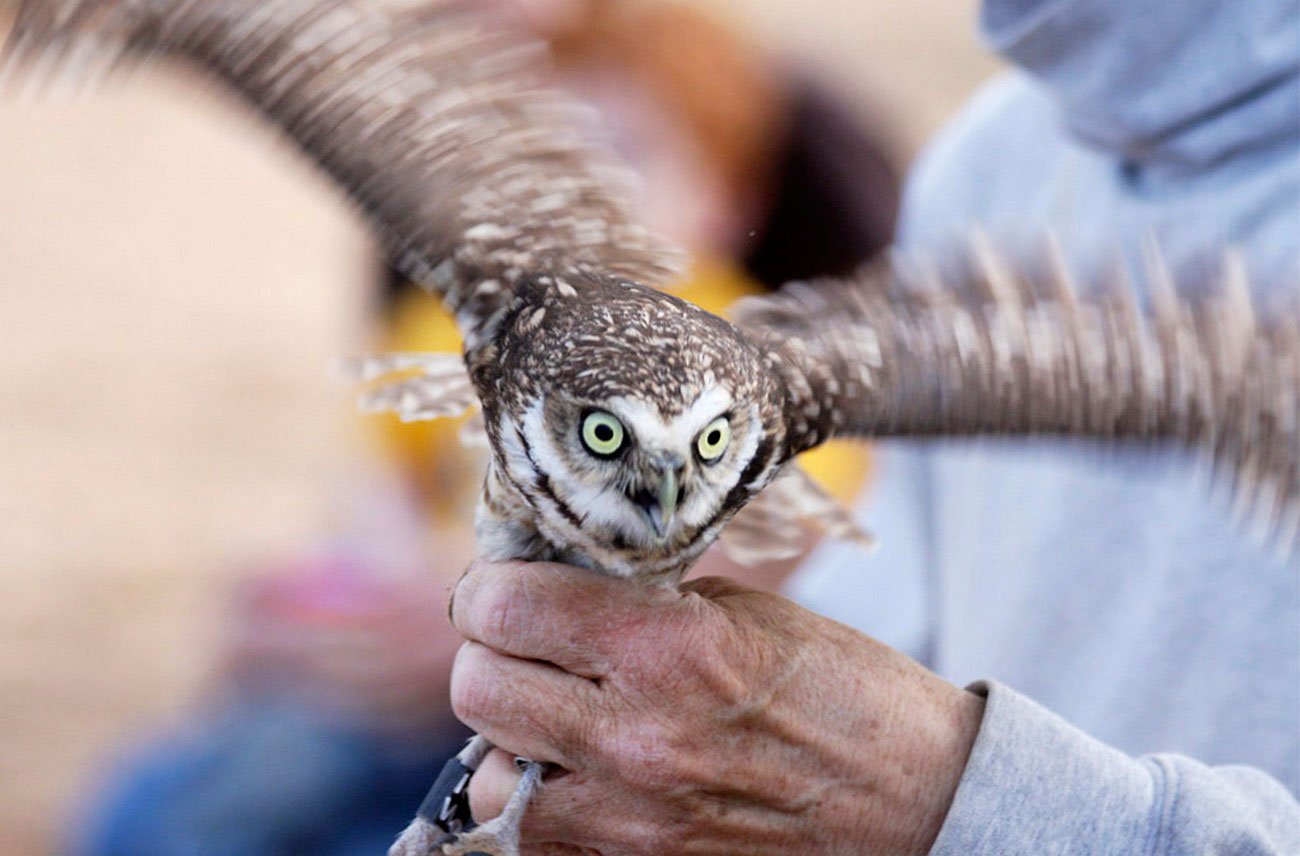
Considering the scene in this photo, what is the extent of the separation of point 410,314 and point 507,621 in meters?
2.95

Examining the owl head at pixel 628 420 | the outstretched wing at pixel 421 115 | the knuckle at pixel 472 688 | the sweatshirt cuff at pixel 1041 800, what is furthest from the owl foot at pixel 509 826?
the outstretched wing at pixel 421 115

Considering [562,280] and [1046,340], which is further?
[1046,340]

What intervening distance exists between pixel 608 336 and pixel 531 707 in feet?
1.77

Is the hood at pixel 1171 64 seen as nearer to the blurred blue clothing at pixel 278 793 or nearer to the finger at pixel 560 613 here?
the finger at pixel 560 613

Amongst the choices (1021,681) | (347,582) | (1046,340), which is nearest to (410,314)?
(347,582)

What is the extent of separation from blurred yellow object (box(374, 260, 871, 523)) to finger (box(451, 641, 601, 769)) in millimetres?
2544

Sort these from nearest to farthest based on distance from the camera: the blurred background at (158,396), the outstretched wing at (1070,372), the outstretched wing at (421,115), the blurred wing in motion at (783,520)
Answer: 1. the outstretched wing at (421,115)
2. the outstretched wing at (1070,372)
3. the blurred wing in motion at (783,520)
4. the blurred background at (158,396)

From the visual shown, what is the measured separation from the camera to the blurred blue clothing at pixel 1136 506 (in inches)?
101

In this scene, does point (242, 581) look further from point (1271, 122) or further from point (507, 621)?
point (1271, 122)

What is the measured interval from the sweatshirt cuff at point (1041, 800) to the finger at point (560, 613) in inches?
19.9

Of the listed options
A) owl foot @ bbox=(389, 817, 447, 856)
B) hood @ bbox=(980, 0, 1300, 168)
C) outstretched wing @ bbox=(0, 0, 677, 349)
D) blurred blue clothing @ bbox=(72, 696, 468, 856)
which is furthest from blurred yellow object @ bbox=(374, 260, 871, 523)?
owl foot @ bbox=(389, 817, 447, 856)

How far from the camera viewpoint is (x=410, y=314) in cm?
488

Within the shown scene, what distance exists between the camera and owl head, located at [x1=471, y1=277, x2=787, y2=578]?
1927mm

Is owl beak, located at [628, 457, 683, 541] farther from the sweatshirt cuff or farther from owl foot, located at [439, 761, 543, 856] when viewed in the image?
the sweatshirt cuff
